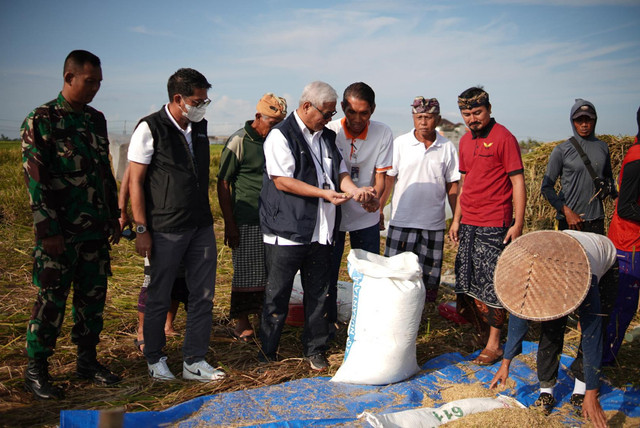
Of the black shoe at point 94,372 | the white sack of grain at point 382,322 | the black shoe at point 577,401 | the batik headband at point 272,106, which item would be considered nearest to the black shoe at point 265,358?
the white sack of grain at point 382,322

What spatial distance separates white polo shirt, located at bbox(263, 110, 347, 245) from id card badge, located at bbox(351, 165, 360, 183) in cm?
44

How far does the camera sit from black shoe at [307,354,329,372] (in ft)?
11.2

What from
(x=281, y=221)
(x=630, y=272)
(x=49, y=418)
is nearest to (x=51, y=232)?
(x=49, y=418)

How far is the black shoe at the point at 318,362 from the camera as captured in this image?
3406 mm

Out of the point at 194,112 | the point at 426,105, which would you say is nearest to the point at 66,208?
the point at 194,112

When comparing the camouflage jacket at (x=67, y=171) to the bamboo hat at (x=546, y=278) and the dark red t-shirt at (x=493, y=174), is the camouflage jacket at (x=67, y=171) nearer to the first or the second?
the bamboo hat at (x=546, y=278)

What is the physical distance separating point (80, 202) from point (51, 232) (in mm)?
270

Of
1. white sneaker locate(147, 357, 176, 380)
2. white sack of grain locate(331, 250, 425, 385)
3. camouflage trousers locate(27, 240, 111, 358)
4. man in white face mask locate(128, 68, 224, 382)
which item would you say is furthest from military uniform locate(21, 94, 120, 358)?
white sack of grain locate(331, 250, 425, 385)

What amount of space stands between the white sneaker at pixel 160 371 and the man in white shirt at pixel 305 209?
2.12 ft

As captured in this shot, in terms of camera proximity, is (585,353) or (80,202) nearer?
(585,353)

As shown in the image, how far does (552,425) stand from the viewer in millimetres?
2541

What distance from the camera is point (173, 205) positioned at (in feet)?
9.91

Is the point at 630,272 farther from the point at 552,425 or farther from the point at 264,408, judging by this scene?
the point at 264,408

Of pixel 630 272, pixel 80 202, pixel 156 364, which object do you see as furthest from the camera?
pixel 630 272
